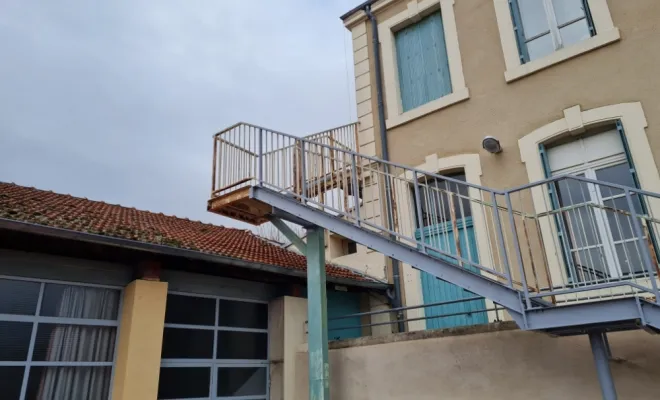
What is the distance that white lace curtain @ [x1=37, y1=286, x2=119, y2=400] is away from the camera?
226 inches

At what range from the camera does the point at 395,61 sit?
9.07 metres

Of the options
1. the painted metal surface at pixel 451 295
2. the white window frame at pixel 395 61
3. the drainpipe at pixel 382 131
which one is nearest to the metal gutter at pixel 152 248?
the drainpipe at pixel 382 131

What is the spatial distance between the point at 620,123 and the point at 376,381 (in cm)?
457

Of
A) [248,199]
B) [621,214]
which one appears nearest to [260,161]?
[248,199]

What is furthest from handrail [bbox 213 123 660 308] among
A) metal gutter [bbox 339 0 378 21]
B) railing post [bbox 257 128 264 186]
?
metal gutter [bbox 339 0 378 21]

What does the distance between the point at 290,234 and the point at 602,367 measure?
3.98m

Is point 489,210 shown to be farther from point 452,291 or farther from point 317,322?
point 317,322

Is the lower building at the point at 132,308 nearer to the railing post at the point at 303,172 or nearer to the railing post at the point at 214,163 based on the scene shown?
the railing post at the point at 214,163

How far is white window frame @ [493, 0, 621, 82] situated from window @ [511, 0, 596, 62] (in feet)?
0.31

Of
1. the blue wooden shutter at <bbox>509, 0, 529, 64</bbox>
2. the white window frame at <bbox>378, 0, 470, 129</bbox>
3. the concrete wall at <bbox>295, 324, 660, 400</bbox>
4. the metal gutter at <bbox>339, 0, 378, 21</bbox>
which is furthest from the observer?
the metal gutter at <bbox>339, 0, 378, 21</bbox>

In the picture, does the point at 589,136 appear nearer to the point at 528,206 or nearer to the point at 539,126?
the point at 539,126

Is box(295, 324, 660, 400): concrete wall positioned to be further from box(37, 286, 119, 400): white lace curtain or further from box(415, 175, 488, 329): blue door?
box(37, 286, 119, 400): white lace curtain

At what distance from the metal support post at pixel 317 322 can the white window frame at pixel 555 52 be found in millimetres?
3932

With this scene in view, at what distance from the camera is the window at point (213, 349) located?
6629 millimetres
